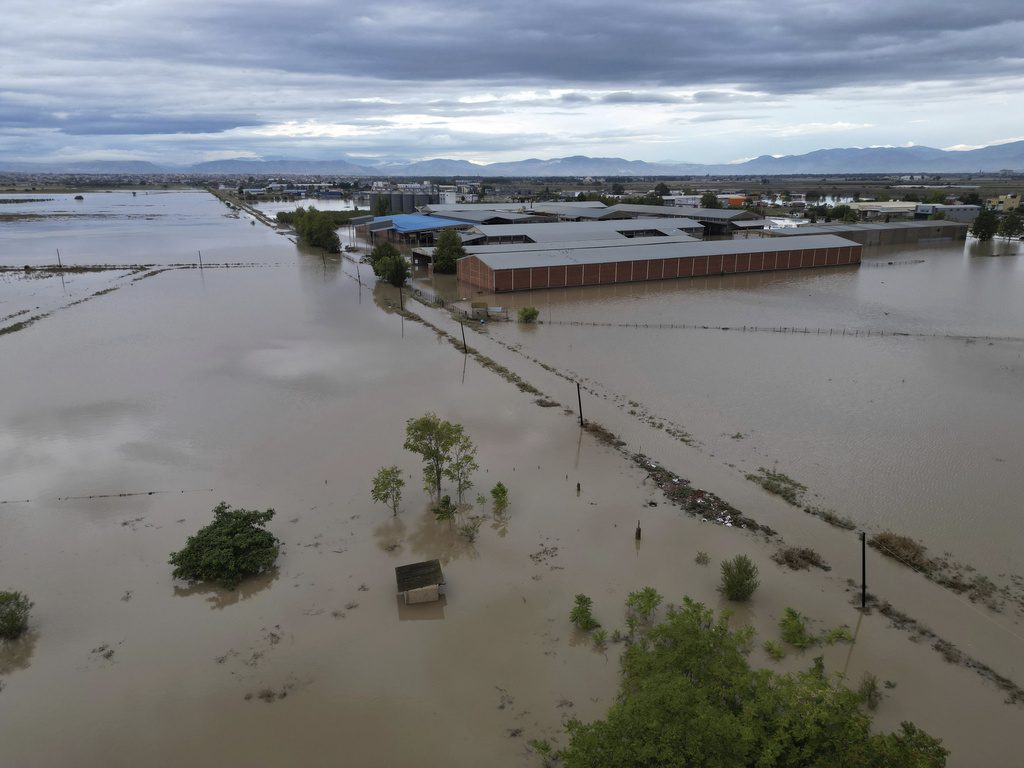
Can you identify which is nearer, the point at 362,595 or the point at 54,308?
the point at 362,595

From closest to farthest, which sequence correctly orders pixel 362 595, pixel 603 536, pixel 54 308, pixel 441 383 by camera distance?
pixel 362 595 < pixel 603 536 < pixel 441 383 < pixel 54 308

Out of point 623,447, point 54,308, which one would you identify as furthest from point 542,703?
point 54,308

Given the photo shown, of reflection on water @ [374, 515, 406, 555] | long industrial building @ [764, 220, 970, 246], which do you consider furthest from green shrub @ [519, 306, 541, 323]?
long industrial building @ [764, 220, 970, 246]

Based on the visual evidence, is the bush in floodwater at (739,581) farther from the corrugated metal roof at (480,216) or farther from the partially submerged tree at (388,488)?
the corrugated metal roof at (480,216)

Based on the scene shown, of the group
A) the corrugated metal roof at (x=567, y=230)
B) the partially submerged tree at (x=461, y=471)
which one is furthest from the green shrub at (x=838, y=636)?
the corrugated metal roof at (x=567, y=230)

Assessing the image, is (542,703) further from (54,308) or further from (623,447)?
(54,308)

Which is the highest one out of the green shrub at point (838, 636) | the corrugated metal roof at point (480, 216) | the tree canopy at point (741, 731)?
the corrugated metal roof at point (480, 216)

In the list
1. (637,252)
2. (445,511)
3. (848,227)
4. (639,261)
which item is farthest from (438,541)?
(848,227)
